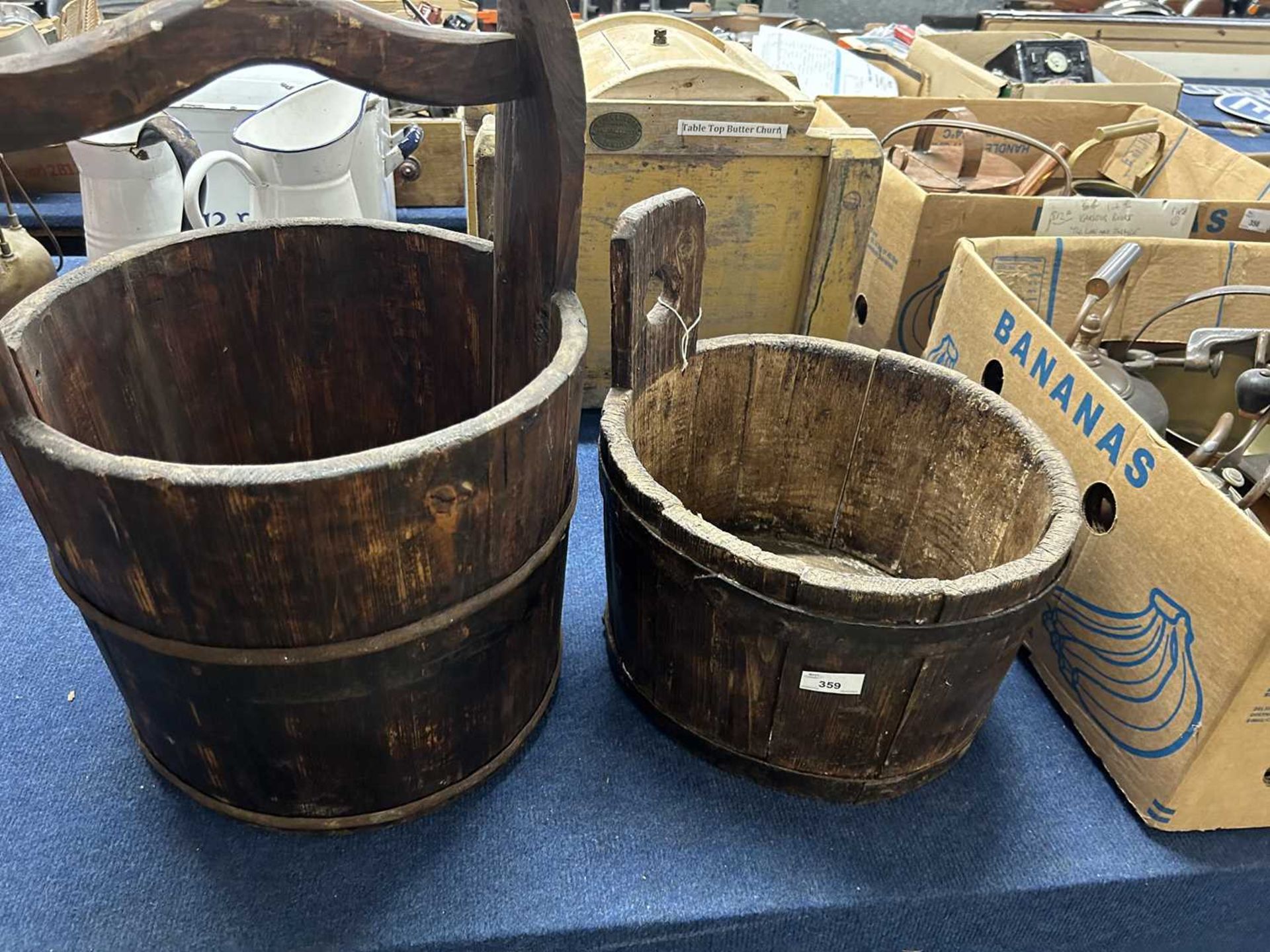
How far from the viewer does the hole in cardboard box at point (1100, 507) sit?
116cm

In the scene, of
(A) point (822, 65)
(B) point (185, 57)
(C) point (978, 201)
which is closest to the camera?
(B) point (185, 57)

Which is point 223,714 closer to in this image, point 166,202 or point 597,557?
point 597,557

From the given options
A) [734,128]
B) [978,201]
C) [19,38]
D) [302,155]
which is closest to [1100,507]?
[978,201]

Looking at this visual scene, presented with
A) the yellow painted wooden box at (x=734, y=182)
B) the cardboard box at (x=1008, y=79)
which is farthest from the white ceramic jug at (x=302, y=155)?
the cardboard box at (x=1008, y=79)

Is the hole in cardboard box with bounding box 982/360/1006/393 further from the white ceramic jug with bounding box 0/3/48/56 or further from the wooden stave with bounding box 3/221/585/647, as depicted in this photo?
the white ceramic jug with bounding box 0/3/48/56

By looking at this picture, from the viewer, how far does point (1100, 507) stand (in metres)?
1.19

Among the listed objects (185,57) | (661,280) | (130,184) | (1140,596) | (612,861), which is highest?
(185,57)

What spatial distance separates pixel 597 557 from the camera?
1.48 meters

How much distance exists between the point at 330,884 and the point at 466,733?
0.21 m

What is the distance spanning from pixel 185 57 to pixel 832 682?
81 cm

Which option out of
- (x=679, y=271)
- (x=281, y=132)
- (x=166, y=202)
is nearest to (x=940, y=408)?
(x=679, y=271)

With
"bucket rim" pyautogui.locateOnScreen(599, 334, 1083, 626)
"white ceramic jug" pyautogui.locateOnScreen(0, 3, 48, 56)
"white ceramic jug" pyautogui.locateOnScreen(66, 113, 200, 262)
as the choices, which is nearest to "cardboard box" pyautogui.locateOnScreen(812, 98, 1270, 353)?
"bucket rim" pyautogui.locateOnScreen(599, 334, 1083, 626)

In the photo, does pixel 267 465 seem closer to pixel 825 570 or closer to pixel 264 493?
pixel 264 493

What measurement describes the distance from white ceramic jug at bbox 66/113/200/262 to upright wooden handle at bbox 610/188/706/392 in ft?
2.98
